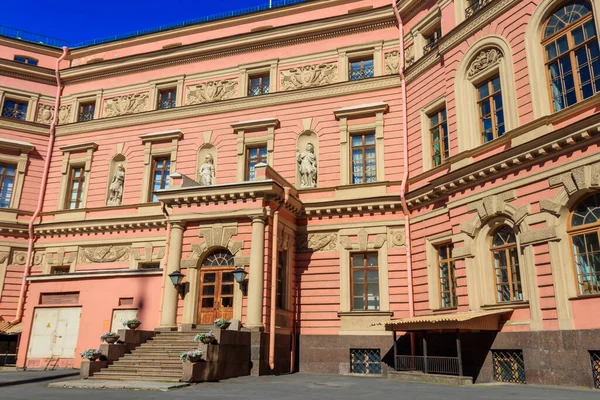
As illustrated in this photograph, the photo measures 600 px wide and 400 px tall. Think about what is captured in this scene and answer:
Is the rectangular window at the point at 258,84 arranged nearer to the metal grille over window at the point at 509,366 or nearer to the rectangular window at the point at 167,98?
the rectangular window at the point at 167,98

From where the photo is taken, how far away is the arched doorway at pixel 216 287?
17.7 meters

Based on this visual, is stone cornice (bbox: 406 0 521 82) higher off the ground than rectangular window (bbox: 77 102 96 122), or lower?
lower

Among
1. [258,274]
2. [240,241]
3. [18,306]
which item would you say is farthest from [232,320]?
[18,306]

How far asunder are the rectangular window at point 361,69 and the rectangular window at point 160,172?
9739mm

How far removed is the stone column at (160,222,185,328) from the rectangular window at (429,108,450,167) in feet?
32.6

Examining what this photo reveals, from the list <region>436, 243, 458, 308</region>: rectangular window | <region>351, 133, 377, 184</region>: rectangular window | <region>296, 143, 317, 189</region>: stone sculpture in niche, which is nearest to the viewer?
<region>436, 243, 458, 308</region>: rectangular window

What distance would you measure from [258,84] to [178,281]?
10.9m

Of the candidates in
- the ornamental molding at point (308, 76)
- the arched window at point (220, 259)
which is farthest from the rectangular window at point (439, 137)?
the arched window at point (220, 259)

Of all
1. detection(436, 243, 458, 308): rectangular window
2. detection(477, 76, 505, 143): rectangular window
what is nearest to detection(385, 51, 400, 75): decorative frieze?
detection(477, 76, 505, 143): rectangular window

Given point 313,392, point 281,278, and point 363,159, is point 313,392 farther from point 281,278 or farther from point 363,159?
point 363,159

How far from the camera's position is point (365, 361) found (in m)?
18.7

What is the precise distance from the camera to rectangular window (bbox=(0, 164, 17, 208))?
25.5m

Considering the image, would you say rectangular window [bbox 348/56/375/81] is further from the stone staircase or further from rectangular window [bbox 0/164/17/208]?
rectangular window [bbox 0/164/17/208]

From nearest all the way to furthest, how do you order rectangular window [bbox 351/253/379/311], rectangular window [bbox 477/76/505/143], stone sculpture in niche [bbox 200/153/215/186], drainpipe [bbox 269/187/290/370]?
rectangular window [bbox 477/76/505/143] < drainpipe [bbox 269/187/290/370] < rectangular window [bbox 351/253/379/311] < stone sculpture in niche [bbox 200/153/215/186]
